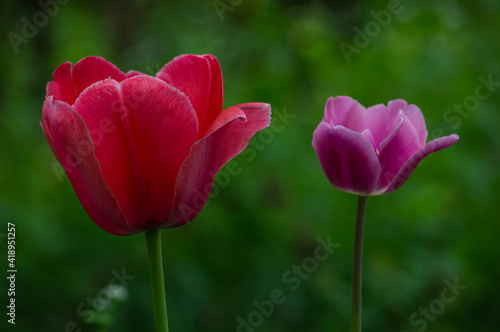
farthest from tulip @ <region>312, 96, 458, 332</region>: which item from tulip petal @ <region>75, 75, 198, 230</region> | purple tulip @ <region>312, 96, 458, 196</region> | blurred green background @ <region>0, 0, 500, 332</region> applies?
blurred green background @ <region>0, 0, 500, 332</region>

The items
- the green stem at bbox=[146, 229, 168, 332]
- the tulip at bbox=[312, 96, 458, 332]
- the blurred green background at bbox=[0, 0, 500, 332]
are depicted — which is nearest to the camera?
the green stem at bbox=[146, 229, 168, 332]

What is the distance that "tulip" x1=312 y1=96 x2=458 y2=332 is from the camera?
0.61 m

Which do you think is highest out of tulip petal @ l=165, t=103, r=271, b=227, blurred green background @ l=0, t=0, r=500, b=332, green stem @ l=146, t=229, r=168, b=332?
tulip petal @ l=165, t=103, r=271, b=227

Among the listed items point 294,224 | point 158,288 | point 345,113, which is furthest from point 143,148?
point 294,224

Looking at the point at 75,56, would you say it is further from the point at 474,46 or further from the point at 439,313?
the point at 474,46

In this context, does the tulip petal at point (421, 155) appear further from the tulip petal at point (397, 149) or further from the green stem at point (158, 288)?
the green stem at point (158, 288)

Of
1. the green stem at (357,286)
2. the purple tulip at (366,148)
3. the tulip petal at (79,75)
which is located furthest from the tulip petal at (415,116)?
the tulip petal at (79,75)

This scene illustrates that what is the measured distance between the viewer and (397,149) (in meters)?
0.64

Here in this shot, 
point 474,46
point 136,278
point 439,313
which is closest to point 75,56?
point 136,278

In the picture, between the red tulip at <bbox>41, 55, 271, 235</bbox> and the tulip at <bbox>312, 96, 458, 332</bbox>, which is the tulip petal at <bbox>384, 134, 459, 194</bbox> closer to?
the tulip at <bbox>312, 96, 458, 332</bbox>

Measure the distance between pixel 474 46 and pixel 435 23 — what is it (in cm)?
46

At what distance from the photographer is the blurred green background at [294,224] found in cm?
145

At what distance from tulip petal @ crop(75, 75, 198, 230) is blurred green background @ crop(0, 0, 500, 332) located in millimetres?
806

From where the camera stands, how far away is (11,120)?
1.67 m
